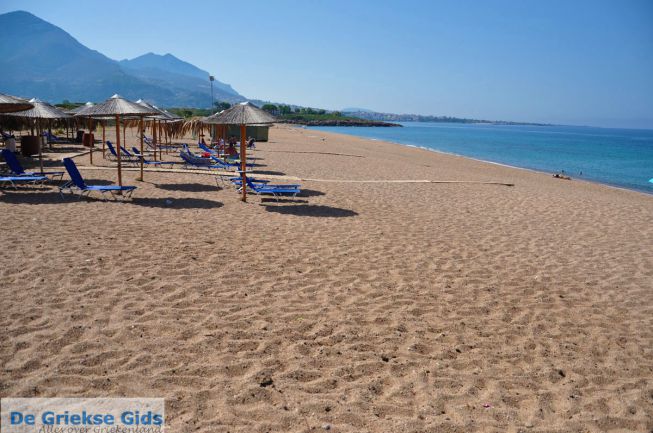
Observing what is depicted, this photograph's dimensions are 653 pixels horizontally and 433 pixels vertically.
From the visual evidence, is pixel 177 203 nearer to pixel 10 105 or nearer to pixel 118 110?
pixel 118 110

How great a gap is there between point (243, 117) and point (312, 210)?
7.89 feet

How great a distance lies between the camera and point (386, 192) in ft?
36.7

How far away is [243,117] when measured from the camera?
8.88 m

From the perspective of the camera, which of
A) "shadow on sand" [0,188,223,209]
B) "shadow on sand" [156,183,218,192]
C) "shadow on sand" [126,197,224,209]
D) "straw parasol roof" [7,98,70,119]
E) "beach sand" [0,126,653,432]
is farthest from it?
"straw parasol roof" [7,98,70,119]

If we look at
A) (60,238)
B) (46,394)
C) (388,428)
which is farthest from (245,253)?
(388,428)

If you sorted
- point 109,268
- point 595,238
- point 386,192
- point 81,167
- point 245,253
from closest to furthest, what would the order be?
1. point 109,268
2. point 245,253
3. point 595,238
4. point 386,192
5. point 81,167

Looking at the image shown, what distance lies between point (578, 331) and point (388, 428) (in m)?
2.45

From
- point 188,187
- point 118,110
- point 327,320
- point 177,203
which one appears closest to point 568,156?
point 188,187

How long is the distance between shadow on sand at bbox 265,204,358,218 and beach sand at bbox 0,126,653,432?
1.43 ft

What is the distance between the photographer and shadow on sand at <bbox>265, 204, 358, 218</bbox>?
822 cm

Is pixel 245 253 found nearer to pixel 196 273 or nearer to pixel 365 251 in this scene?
pixel 196 273

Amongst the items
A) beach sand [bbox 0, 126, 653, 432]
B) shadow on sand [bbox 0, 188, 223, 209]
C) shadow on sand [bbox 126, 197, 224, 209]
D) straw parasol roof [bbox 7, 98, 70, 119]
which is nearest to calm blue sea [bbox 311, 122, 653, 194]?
beach sand [bbox 0, 126, 653, 432]

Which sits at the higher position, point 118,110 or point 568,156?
point 118,110

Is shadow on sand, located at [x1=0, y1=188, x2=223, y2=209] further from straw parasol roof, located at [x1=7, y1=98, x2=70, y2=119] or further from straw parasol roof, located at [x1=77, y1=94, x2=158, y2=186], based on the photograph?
straw parasol roof, located at [x1=7, y1=98, x2=70, y2=119]
